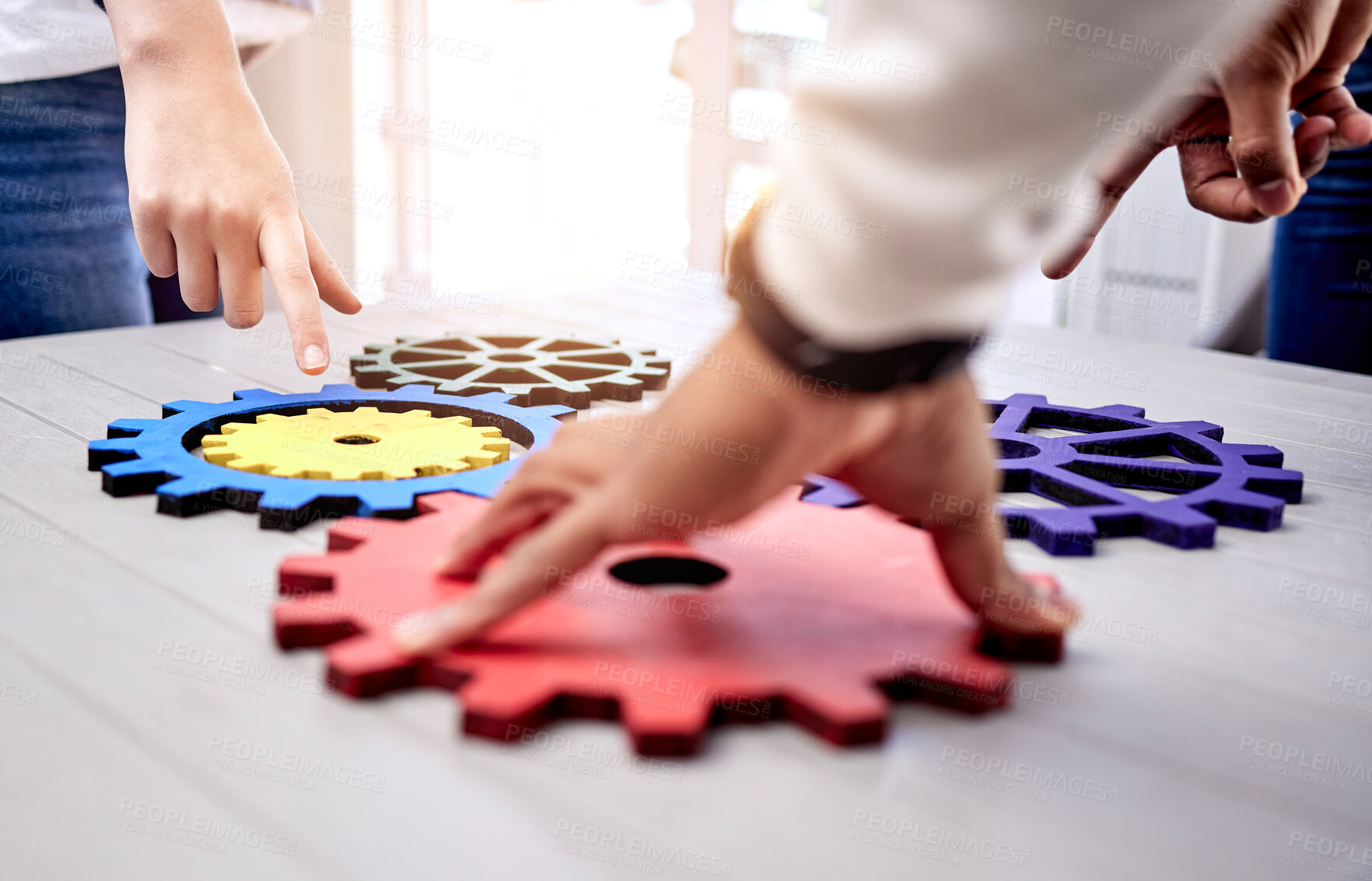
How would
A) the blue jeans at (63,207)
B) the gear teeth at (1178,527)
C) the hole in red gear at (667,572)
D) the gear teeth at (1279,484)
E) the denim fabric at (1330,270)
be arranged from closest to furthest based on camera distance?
the hole in red gear at (667,572)
the gear teeth at (1178,527)
the gear teeth at (1279,484)
the blue jeans at (63,207)
the denim fabric at (1330,270)

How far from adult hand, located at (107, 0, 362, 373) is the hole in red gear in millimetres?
505

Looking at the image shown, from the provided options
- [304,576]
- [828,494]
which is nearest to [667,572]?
[828,494]

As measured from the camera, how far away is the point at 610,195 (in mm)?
5355

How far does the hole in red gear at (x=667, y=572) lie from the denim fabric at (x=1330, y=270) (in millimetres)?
1888

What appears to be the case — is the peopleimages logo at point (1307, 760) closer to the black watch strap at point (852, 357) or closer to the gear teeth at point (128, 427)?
the black watch strap at point (852, 357)

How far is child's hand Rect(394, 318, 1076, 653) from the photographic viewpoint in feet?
2.04

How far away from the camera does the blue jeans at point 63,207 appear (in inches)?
74.5

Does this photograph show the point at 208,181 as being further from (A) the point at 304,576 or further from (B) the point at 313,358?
(A) the point at 304,576

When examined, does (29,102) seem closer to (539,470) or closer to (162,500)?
(162,500)

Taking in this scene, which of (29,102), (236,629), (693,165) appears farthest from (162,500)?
(693,165)

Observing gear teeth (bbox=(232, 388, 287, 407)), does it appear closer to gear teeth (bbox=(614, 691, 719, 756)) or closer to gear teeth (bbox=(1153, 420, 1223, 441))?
gear teeth (bbox=(614, 691, 719, 756))

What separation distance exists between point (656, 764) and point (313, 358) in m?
0.78

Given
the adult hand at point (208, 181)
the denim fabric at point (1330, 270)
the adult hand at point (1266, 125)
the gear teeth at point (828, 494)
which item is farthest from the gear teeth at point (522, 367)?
the denim fabric at point (1330, 270)

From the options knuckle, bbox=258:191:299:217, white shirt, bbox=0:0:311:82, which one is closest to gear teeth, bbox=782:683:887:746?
knuckle, bbox=258:191:299:217
